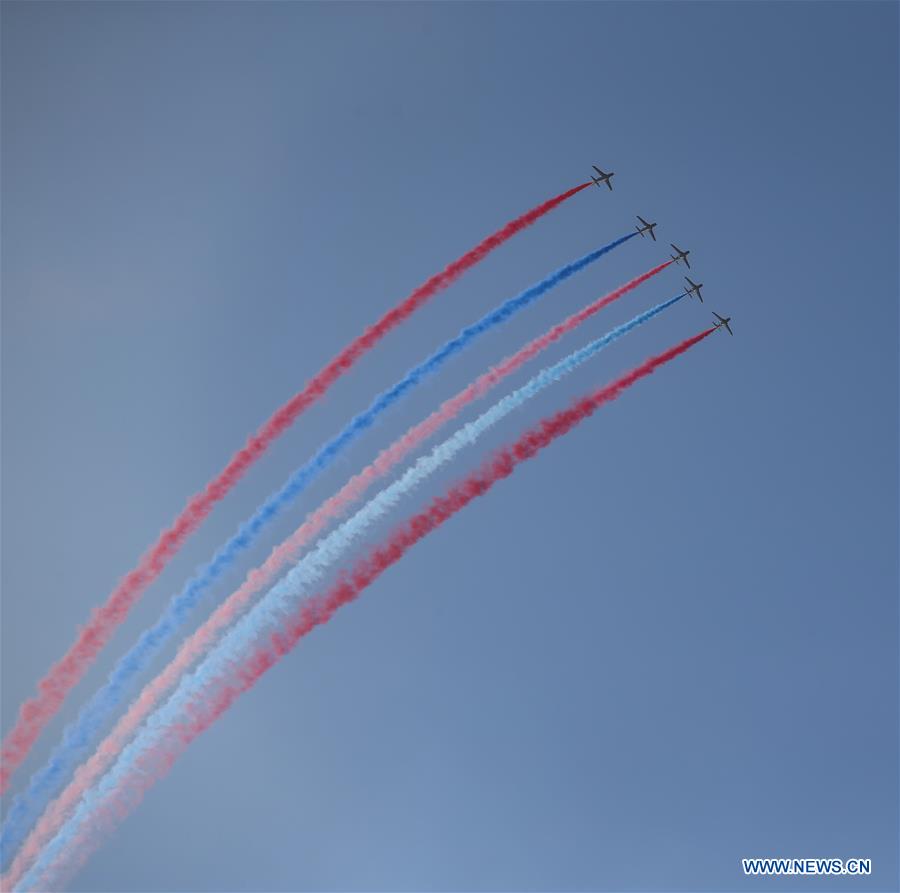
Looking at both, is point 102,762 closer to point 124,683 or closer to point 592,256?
point 124,683

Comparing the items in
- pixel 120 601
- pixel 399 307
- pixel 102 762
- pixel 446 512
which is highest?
pixel 399 307

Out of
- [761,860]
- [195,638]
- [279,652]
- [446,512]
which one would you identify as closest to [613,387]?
[446,512]

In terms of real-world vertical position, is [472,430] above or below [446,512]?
above

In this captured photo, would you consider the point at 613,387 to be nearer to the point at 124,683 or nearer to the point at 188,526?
the point at 188,526

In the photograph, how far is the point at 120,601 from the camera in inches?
1287

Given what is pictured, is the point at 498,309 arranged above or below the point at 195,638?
above

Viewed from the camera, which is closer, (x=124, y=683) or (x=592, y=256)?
(x=124, y=683)

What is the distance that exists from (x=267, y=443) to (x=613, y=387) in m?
11.9

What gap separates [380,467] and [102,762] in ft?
41.9

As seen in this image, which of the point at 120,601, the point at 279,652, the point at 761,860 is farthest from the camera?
the point at 761,860

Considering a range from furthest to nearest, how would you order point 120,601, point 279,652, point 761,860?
1. point 761,860
2. point 120,601
3. point 279,652

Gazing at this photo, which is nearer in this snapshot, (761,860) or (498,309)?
(498,309)

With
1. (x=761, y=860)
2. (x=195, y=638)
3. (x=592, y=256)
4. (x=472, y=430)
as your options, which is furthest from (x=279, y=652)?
(x=761, y=860)

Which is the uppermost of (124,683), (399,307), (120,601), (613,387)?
(399,307)
